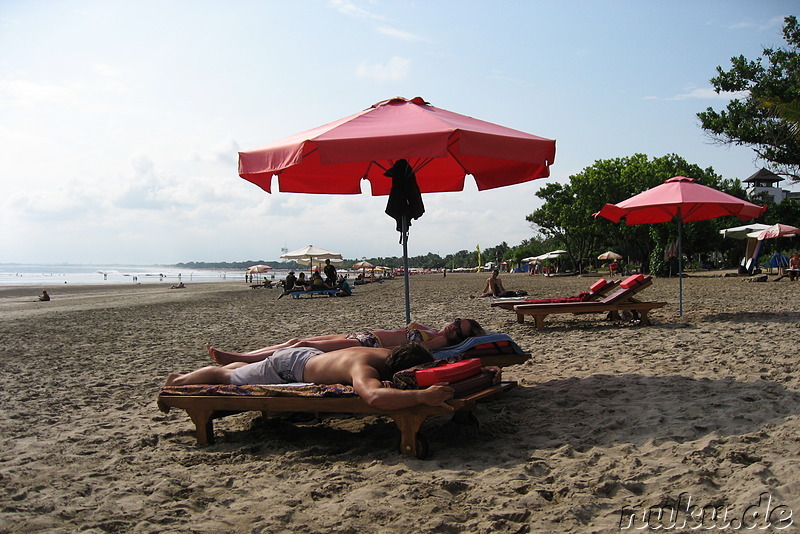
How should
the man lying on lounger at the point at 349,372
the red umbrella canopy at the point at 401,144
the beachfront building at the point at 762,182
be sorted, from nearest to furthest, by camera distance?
the man lying on lounger at the point at 349,372 → the red umbrella canopy at the point at 401,144 → the beachfront building at the point at 762,182

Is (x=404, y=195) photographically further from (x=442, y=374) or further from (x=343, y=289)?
(x=343, y=289)

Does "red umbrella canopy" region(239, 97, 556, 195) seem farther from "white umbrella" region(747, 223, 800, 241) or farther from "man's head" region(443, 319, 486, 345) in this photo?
"white umbrella" region(747, 223, 800, 241)

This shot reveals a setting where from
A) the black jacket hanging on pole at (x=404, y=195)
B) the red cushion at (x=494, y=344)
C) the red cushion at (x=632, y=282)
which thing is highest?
the black jacket hanging on pole at (x=404, y=195)

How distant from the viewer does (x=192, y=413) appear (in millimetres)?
3879

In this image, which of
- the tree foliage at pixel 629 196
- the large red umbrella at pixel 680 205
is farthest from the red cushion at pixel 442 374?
the tree foliage at pixel 629 196

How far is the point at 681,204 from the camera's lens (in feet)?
30.1

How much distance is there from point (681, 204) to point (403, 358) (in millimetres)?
7334

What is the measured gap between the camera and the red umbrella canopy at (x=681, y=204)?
347 inches

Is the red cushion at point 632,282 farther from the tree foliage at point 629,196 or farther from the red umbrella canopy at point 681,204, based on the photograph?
the tree foliage at point 629,196

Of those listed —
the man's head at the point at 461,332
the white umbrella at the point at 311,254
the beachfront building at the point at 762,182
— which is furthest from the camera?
the beachfront building at the point at 762,182

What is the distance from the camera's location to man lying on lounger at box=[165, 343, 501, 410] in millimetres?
3264

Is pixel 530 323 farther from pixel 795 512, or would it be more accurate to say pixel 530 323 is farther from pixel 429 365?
pixel 795 512

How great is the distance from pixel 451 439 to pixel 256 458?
1.26m

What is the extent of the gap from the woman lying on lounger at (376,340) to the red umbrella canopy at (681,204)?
5.28m
